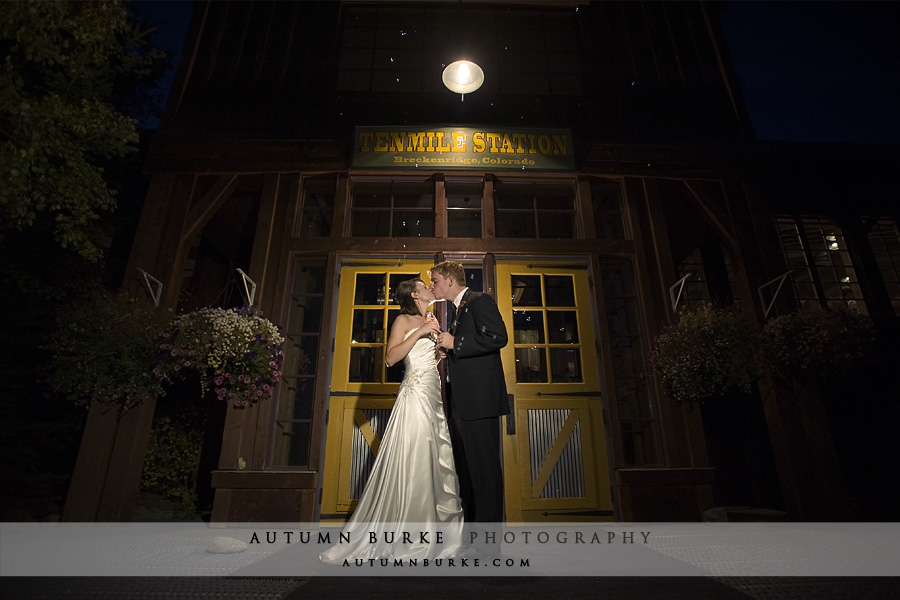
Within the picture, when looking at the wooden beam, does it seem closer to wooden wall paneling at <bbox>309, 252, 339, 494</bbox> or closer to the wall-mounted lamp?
wooden wall paneling at <bbox>309, 252, 339, 494</bbox>

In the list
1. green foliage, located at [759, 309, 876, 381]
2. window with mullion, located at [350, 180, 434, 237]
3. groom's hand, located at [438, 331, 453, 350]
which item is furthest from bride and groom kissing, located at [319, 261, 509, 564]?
green foliage, located at [759, 309, 876, 381]

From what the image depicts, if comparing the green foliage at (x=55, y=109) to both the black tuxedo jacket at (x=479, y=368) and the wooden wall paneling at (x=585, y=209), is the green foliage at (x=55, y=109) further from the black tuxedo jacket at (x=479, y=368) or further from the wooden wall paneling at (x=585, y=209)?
the wooden wall paneling at (x=585, y=209)

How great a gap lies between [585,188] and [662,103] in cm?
228

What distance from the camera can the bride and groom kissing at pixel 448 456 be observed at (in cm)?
295

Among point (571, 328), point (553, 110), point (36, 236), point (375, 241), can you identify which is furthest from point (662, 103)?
point (36, 236)

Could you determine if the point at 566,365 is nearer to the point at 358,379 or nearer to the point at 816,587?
the point at 358,379

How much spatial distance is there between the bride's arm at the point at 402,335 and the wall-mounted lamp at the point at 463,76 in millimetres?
4015

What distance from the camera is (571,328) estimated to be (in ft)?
20.0

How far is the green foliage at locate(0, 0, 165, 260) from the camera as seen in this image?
13.6ft

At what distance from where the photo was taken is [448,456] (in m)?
3.23

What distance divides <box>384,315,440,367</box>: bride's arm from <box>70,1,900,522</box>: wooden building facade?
2.03 metres

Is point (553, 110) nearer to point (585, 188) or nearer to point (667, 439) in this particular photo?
point (585, 188)

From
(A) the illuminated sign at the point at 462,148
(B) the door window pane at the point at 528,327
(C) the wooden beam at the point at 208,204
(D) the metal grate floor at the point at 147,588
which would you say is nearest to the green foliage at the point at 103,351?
(C) the wooden beam at the point at 208,204

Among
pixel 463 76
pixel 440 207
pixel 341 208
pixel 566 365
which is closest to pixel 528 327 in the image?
pixel 566 365
